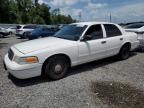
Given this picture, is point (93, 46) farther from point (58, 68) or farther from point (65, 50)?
point (58, 68)

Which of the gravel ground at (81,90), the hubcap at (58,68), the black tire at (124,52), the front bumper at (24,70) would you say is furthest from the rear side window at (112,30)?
the front bumper at (24,70)

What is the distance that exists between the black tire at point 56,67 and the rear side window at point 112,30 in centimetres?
213

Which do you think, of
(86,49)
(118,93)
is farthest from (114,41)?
(118,93)

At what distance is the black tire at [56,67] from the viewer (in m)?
4.79

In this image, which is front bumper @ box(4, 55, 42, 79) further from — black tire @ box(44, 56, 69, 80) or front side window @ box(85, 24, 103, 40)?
front side window @ box(85, 24, 103, 40)

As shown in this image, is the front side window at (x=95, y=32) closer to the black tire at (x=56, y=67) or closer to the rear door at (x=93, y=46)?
the rear door at (x=93, y=46)

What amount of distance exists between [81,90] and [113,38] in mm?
2806

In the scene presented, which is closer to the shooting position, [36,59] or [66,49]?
[36,59]

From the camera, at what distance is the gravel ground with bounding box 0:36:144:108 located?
369cm

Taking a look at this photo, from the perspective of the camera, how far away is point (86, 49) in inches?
215

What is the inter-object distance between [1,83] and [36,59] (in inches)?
49.5

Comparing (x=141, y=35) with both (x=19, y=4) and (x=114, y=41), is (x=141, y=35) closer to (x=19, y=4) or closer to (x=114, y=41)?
(x=114, y=41)

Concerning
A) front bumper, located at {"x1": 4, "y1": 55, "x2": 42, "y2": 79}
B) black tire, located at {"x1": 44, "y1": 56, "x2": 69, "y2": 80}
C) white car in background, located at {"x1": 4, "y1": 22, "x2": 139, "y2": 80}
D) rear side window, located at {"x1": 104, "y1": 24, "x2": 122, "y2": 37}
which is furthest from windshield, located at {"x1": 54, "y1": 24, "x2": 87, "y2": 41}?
front bumper, located at {"x1": 4, "y1": 55, "x2": 42, "y2": 79}

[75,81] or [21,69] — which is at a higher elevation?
[21,69]
